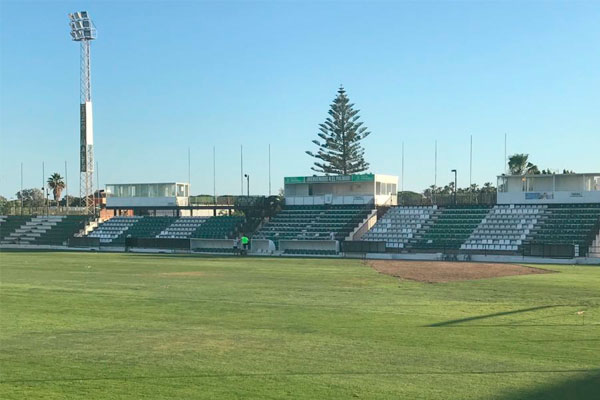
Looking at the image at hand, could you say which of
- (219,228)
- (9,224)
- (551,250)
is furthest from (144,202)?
(551,250)

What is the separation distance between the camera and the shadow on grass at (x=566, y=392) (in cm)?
941

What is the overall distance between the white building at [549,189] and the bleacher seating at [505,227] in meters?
1.00

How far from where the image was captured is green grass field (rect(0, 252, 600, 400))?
10.1 meters

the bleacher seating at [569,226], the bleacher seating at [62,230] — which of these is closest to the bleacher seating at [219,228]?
the bleacher seating at [62,230]

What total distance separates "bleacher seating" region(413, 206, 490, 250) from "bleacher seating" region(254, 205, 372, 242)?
7094mm

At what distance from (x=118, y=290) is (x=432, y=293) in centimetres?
1197

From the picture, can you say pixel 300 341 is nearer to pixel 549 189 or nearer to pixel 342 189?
pixel 549 189

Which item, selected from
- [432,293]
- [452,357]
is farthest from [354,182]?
[452,357]

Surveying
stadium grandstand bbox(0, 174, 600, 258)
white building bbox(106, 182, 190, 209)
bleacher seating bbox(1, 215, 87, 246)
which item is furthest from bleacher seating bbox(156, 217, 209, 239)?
bleacher seating bbox(1, 215, 87, 246)

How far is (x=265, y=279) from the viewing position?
2944cm

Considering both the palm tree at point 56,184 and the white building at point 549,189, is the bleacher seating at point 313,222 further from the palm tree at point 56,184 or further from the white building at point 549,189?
the palm tree at point 56,184

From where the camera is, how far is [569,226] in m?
48.0

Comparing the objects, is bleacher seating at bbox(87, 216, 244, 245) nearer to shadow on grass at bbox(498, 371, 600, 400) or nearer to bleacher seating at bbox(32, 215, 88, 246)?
bleacher seating at bbox(32, 215, 88, 246)

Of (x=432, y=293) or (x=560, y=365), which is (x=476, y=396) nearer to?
(x=560, y=365)
